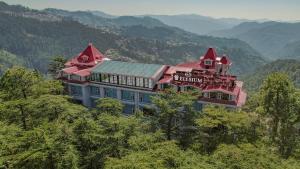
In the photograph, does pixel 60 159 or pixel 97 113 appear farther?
pixel 97 113

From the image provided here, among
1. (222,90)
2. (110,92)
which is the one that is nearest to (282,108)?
(222,90)

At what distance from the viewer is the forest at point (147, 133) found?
39.0 meters

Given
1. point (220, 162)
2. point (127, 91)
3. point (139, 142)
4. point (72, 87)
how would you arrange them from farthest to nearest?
point (72, 87) → point (127, 91) → point (139, 142) → point (220, 162)

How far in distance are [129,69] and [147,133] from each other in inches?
928

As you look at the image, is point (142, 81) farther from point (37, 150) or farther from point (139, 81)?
point (37, 150)

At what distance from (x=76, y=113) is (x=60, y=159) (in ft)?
55.9

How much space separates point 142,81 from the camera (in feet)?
238

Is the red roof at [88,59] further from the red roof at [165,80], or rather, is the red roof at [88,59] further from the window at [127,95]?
the red roof at [165,80]

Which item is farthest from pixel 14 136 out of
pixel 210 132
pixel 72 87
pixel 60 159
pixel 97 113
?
pixel 72 87


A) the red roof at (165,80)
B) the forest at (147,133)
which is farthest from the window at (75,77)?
the red roof at (165,80)

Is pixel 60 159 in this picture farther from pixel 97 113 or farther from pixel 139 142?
pixel 97 113

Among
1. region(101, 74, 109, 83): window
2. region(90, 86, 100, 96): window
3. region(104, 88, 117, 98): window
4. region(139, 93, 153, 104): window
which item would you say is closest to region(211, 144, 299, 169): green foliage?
region(139, 93, 153, 104): window

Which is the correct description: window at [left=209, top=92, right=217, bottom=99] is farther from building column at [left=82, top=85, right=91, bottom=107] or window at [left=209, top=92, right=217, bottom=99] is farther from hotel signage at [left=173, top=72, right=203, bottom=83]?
building column at [left=82, top=85, right=91, bottom=107]

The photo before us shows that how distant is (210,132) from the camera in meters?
56.0
